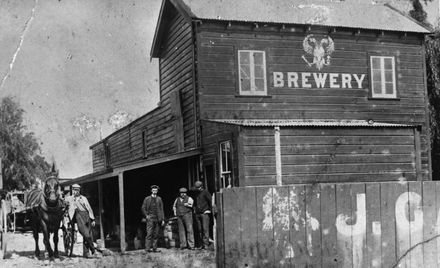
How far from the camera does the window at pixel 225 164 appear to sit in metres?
17.2

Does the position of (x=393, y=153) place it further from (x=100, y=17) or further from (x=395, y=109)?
(x=100, y=17)

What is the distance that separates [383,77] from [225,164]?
7.31m

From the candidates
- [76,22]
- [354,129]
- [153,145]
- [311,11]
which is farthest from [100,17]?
[354,129]

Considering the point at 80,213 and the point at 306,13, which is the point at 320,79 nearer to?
the point at 306,13

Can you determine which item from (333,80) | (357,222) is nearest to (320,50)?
(333,80)

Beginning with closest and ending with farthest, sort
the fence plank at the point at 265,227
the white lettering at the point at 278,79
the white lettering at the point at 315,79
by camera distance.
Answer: the fence plank at the point at 265,227
the white lettering at the point at 278,79
the white lettering at the point at 315,79

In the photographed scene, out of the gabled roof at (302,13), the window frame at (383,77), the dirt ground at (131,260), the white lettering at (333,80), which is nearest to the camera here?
the dirt ground at (131,260)

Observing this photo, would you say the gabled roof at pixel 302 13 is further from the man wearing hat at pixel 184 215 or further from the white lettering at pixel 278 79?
the man wearing hat at pixel 184 215

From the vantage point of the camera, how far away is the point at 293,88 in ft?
67.9

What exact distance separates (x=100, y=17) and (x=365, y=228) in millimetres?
42483

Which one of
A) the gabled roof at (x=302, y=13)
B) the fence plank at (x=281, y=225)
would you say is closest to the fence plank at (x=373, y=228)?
the fence plank at (x=281, y=225)

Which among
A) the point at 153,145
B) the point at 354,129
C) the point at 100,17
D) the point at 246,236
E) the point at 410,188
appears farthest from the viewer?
the point at 100,17

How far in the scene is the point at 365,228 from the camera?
28.4 feet

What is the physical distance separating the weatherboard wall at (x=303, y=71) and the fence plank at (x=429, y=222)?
11.4 meters
